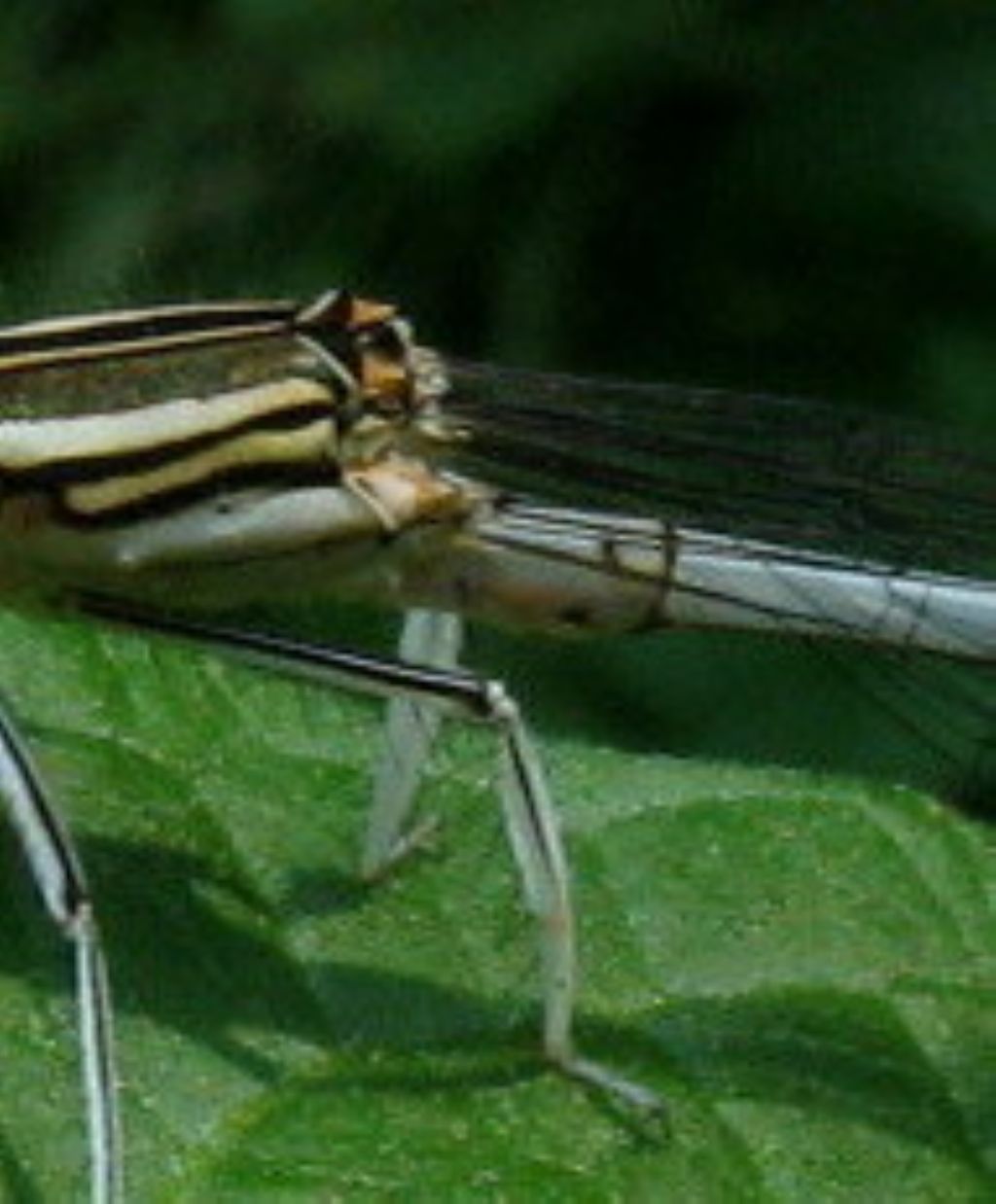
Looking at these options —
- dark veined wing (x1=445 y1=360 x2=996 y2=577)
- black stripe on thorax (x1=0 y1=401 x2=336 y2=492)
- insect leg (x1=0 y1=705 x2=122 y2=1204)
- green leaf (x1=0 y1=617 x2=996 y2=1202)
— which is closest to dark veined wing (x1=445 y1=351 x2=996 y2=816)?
dark veined wing (x1=445 y1=360 x2=996 y2=577)

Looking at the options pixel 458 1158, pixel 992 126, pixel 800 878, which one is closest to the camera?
pixel 458 1158

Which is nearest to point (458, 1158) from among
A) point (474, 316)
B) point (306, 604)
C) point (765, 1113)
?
point (765, 1113)

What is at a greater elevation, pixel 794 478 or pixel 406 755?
pixel 794 478

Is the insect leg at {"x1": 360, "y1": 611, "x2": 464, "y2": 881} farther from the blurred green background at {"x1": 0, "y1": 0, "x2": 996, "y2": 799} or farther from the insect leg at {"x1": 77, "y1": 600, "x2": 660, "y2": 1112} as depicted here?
the blurred green background at {"x1": 0, "y1": 0, "x2": 996, "y2": 799}

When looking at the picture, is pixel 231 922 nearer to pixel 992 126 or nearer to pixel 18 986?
pixel 18 986

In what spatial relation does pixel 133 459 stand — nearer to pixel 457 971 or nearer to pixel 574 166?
pixel 457 971

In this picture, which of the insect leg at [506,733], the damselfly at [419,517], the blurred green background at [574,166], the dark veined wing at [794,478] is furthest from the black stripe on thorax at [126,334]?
the blurred green background at [574,166]

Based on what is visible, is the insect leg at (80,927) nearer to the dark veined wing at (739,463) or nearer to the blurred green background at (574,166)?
the dark veined wing at (739,463)

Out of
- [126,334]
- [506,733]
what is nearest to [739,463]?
[506,733]
